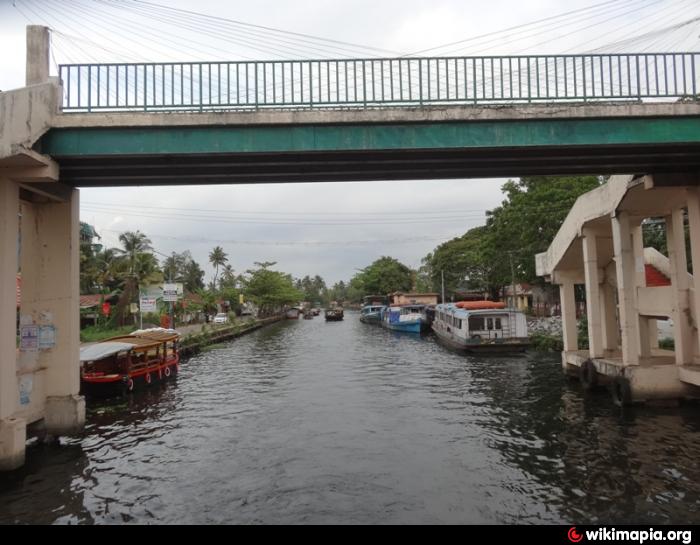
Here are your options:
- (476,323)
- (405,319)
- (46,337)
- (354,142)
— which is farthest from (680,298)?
(405,319)

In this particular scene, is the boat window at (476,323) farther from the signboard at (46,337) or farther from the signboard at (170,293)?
the signboard at (46,337)

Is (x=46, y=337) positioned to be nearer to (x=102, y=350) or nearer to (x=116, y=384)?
(x=102, y=350)

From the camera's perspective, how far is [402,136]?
10.3 meters

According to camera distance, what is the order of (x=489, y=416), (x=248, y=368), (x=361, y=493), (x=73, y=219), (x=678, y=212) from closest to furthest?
(x=361, y=493), (x=73, y=219), (x=489, y=416), (x=678, y=212), (x=248, y=368)

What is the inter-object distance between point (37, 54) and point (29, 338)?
606cm

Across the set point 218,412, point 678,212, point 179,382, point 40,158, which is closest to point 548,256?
point 678,212

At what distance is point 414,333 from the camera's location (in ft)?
140

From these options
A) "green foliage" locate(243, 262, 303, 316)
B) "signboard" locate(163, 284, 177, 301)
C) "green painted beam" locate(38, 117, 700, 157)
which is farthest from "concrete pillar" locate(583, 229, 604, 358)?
"green foliage" locate(243, 262, 303, 316)

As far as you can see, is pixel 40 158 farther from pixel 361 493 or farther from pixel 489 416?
pixel 489 416

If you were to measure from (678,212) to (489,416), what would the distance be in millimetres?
8300

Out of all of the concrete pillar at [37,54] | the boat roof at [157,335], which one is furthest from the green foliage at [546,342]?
the concrete pillar at [37,54]

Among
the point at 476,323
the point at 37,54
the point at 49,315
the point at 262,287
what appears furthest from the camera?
the point at 262,287

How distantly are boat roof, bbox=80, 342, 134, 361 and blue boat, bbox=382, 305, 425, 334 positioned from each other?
2933 cm

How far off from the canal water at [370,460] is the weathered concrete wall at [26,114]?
6191mm
